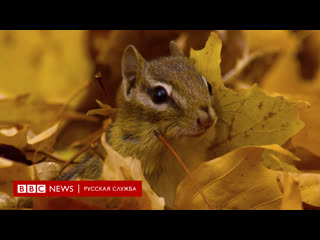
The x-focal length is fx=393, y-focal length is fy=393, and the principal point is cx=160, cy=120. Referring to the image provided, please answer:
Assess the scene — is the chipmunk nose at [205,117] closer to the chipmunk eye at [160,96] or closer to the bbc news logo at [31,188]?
the chipmunk eye at [160,96]

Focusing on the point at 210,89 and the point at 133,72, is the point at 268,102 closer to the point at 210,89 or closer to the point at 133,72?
the point at 210,89

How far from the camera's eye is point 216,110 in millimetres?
1152

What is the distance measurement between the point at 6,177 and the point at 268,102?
76 centimetres

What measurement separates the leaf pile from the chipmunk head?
0.08 metres

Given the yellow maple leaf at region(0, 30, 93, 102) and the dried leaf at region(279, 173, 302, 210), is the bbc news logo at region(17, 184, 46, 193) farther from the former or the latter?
the yellow maple leaf at region(0, 30, 93, 102)

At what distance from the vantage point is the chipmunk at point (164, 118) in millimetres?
1076

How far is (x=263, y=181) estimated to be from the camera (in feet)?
3.30

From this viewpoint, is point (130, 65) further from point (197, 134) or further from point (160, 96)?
point (197, 134)

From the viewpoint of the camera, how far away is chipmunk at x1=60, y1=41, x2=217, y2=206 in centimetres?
108

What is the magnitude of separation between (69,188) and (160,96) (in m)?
0.36

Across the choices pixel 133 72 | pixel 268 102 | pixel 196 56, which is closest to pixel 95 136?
pixel 133 72

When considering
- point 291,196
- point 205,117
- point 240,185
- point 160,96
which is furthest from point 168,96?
point 291,196

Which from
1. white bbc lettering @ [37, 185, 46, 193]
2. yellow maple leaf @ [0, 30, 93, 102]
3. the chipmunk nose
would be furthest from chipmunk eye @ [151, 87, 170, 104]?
yellow maple leaf @ [0, 30, 93, 102]

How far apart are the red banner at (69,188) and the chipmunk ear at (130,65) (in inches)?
12.2
